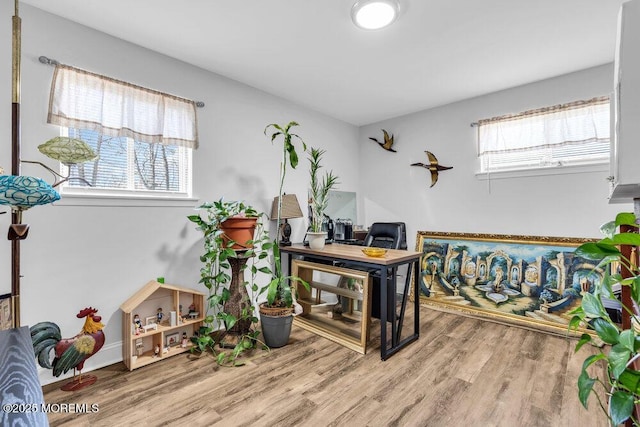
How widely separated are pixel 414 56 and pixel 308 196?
1.90 metres

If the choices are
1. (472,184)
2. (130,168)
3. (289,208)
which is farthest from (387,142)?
(130,168)

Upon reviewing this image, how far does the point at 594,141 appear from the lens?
2.76 metres

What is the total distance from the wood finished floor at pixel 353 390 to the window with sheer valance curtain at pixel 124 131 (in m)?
1.42

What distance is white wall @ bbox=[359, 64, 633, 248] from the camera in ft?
9.25

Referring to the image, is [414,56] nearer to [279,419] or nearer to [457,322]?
[457,322]

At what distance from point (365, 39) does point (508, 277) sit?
279cm

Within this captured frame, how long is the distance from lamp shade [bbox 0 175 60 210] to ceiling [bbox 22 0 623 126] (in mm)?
1507

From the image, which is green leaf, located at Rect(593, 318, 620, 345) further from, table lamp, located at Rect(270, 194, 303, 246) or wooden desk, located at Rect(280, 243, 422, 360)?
table lamp, located at Rect(270, 194, 303, 246)

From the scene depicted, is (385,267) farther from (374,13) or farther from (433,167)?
(433,167)

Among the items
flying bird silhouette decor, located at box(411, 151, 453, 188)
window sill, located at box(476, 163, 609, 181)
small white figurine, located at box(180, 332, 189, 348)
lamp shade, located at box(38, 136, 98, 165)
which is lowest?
small white figurine, located at box(180, 332, 189, 348)

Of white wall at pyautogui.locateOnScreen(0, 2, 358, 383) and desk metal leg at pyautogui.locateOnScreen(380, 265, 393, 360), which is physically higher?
white wall at pyautogui.locateOnScreen(0, 2, 358, 383)

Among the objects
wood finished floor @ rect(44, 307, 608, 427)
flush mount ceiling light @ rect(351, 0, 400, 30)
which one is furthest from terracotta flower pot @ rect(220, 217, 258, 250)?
flush mount ceiling light @ rect(351, 0, 400, 30)

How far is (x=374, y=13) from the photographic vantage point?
1938 mm

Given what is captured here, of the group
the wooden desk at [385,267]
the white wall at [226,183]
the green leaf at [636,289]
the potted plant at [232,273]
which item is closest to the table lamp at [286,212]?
the white wall at [226,183]
